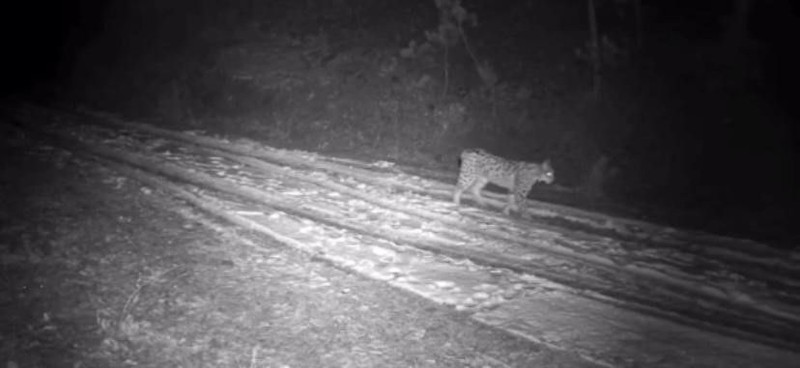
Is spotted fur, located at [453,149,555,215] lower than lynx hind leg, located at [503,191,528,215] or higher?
higher

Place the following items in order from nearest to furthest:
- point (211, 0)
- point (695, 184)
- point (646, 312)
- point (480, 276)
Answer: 1. point (646, 312)
2. point (480, 276)
3. point (695, 184)
4. point (211, 0)

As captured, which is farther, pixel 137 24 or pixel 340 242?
pixel 137 24

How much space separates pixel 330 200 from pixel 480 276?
15.0ft

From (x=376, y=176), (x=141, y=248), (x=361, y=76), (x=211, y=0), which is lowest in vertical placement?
(x=141, y=248)

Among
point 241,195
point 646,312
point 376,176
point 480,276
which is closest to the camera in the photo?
point 646,312

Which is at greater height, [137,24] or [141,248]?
[137,24]

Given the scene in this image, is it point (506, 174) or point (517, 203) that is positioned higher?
point (506, 174)

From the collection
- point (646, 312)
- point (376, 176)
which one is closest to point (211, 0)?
point (376, 176)

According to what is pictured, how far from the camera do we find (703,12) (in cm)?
2100

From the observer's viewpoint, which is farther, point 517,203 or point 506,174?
point 506,174

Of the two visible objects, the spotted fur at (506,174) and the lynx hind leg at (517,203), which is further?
the spotted fur at (506,174)

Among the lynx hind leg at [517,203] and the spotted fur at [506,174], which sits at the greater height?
the spotted fur at [506,174]

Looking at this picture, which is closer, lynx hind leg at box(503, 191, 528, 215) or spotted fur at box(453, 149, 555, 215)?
lynx hind leg at box(503, 191, 528, 215)

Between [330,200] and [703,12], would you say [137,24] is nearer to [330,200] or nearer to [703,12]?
[330,200]
